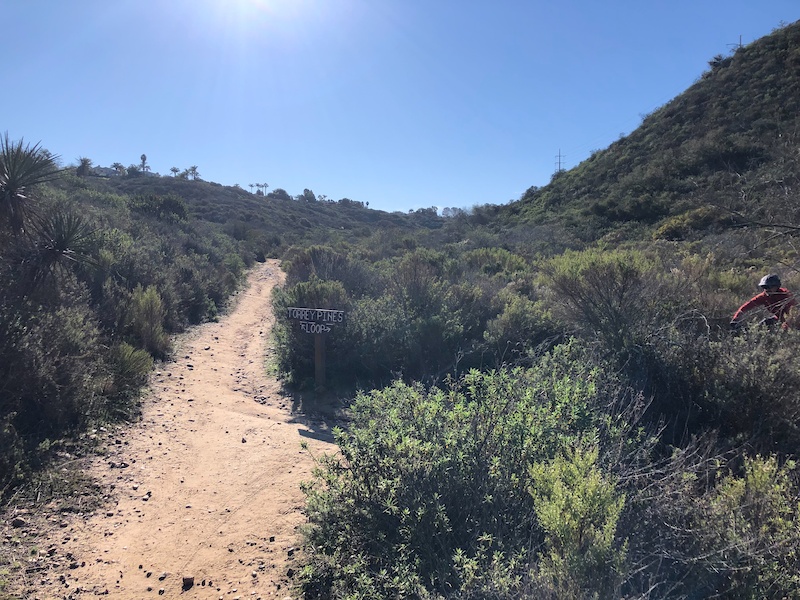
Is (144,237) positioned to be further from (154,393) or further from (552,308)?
(552,308)

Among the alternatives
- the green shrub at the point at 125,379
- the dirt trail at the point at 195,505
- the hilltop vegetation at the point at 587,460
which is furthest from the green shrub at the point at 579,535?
the green shrub at the point at 125,379

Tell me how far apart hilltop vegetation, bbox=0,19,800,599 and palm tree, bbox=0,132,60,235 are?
8cm

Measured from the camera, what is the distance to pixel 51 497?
156 inches

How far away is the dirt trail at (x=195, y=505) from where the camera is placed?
3223 millimetres

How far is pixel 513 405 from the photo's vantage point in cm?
327

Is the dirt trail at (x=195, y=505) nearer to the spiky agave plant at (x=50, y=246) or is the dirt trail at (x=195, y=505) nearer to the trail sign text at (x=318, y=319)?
the trail sign text at (x=318, y=319)

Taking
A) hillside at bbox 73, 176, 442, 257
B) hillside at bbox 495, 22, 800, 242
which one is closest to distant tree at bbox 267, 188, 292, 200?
hillside at bbox 73, 176, 442, 257

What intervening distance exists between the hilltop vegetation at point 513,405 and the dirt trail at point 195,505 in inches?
19.6

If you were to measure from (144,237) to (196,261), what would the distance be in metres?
1.74

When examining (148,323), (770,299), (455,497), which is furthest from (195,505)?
(770,299)

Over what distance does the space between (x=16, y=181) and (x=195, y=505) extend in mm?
4479

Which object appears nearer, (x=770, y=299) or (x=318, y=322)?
(x=770, y=299)

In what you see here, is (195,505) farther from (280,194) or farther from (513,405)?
(280,194)

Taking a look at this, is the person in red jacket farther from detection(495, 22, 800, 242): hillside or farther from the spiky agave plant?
detection(495, 22, 800, 242): hillside
